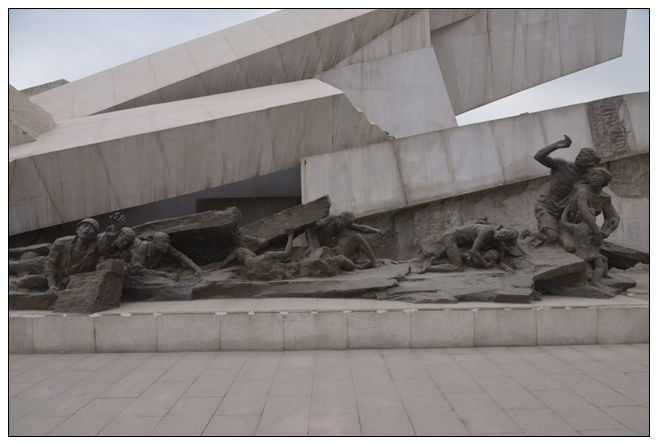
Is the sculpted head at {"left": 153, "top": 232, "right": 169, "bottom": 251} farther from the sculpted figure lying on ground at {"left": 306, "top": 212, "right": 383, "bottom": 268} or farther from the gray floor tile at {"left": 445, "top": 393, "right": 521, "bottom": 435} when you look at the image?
the gray floor tile at {"left": 445, "top": 393, "right": 521, "bottom": 435}

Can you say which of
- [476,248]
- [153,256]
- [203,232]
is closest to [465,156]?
[476,248]

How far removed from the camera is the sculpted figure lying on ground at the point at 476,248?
6.04 meters

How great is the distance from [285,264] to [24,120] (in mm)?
6161

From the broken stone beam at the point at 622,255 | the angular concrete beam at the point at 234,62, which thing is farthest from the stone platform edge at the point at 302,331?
the angular concrete beam at the point at 234,62

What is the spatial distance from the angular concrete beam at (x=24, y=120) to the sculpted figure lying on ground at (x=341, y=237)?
5715 millimetres

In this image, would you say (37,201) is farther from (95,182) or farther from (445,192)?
(445,192)

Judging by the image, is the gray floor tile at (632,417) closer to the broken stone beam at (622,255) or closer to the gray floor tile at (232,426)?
the gray floor tile at (232,426)

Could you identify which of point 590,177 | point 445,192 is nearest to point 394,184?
point 445,192

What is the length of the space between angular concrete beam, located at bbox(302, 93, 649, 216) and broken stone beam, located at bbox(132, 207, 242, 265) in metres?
2.84

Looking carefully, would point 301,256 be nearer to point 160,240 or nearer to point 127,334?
point 160,240

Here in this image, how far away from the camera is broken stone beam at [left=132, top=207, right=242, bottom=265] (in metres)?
5.98

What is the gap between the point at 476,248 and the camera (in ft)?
19.8

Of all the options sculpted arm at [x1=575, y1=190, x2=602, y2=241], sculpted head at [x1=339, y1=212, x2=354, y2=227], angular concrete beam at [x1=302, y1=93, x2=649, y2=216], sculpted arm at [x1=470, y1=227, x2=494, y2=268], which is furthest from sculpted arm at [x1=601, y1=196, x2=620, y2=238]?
sculpted head at [x1=339, y1=212, x2=354, y2=227]

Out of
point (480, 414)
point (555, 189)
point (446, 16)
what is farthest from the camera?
point (446, 16)
